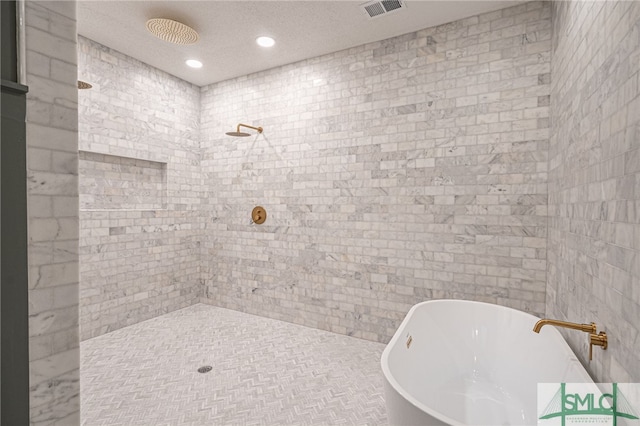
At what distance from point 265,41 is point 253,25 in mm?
298

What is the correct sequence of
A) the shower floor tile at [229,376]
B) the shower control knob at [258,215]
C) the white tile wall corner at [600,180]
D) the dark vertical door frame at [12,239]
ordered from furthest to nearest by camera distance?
the shower control knob at [258,215]
the shower floor tile at [229,376]
the white tile wall corner at [600,180]
the dark vertical door frame at [12,239]

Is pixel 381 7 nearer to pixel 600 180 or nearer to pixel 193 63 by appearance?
pixel 600 180

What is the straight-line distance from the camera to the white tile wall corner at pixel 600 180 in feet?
4.25

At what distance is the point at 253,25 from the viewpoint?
337 cm

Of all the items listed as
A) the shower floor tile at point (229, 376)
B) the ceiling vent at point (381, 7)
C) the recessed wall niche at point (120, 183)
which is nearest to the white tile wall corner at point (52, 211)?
the shower floor tile at point (229, 376)

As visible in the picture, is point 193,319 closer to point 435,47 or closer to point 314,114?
point 314,114

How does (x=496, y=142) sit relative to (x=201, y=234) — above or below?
above

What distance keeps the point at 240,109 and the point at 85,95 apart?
1.86 meters

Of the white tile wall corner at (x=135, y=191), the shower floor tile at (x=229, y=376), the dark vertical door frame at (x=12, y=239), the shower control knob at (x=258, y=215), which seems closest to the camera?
the dark vertical door frame at (x=12, y=239)

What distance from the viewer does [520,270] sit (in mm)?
3023

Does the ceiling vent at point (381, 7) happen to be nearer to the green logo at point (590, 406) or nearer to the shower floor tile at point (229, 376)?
the green logo at point (590, 406)

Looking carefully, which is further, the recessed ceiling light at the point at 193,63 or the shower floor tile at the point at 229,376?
the recessed ceiling light at the point at 193,63

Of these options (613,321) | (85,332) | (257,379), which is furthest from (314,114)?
(85,332)

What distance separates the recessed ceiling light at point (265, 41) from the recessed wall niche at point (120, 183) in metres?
2.22
